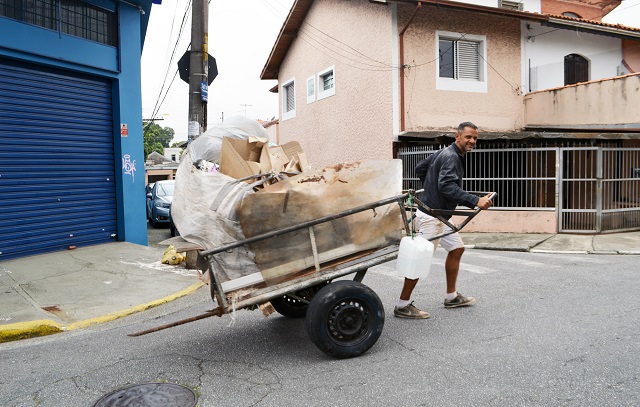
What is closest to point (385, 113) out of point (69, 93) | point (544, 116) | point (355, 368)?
point (544, 116)

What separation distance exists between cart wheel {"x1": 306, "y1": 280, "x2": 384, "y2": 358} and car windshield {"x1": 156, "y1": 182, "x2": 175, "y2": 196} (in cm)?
1292

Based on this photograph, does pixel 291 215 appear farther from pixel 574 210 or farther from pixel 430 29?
pixel 430 29

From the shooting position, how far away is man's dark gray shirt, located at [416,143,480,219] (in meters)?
4.83

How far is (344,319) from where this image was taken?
13.1 feet

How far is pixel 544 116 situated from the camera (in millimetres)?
14438

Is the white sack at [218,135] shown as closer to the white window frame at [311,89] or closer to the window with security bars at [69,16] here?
the window with security bars at [69,16]

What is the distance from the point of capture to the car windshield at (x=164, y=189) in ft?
53.1

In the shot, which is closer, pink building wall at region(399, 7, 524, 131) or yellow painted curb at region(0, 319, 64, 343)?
yellow painted curb at region(0, 319, 64, 343)

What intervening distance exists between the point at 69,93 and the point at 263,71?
12.5 m

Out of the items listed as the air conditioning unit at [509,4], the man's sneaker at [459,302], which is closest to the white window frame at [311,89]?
the air conditioning unit at [509,4]

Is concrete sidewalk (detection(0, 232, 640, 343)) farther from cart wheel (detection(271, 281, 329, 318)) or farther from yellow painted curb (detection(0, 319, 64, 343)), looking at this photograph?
cart wheel (detection(271, 281, 329, 318))

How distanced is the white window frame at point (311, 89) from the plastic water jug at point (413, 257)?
46.5 ft

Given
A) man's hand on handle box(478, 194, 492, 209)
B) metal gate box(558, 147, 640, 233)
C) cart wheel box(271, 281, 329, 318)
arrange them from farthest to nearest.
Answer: metal gate box(558, 147, 640, 233)
cart wheel box(271, 281, 329, 318)
man's hand on handle box(478, 194, 492, 209)

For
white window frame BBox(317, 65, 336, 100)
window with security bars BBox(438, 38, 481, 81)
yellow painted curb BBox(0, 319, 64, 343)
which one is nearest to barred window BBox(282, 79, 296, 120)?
white window frame BBox(317, 65, 336, 100)
